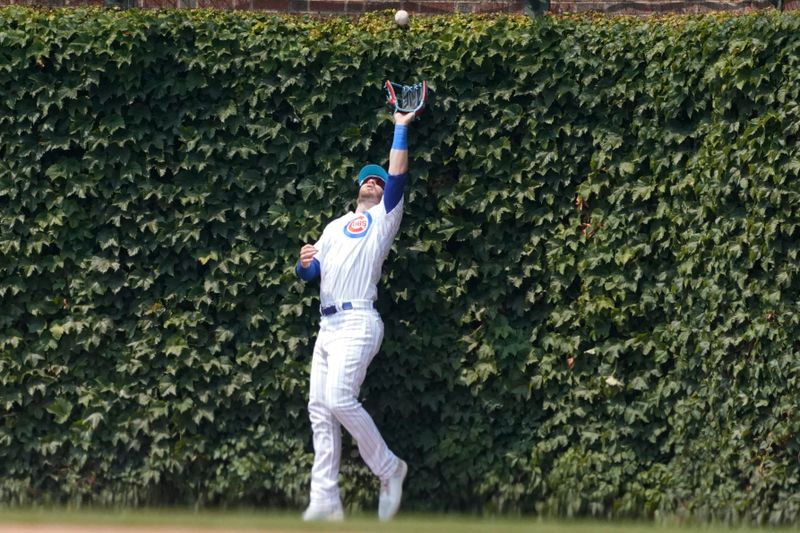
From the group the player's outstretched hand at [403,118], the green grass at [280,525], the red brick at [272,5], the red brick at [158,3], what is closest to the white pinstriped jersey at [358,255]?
the player's outstretched hand at [403,118]

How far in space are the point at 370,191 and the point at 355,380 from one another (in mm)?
1171

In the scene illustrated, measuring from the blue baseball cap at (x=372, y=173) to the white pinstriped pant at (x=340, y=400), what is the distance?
84 centimetres

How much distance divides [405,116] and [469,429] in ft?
6.54

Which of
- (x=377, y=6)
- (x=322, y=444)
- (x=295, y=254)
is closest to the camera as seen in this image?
(x=322, y=444)

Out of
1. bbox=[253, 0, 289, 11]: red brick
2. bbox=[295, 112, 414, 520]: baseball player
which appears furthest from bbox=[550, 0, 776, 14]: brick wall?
bbox=[295, 112, 414, 520]: baseball player

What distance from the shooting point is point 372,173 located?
864cm

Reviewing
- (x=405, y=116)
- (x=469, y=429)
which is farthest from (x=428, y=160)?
(x=469, y=429)

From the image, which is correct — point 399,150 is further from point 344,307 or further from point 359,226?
point 344,307

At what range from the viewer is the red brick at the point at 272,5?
10391mm

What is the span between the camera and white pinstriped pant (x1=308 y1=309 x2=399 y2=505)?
27.3 ft

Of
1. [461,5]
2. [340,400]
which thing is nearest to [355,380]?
[340,400]

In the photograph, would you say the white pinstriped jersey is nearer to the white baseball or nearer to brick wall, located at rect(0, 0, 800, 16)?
the white baseball

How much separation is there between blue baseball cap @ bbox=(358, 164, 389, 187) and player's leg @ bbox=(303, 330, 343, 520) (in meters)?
0.99

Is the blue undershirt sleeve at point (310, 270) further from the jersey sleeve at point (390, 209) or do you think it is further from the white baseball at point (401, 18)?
the white baseball at point (401, 18)
